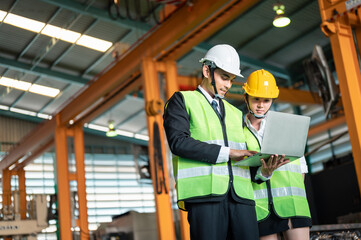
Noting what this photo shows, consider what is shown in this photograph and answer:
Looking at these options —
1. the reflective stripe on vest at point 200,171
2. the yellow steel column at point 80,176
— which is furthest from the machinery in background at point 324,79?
the yellow steel column at point 80,176

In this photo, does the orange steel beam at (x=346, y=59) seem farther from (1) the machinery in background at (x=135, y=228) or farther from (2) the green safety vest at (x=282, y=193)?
(1) the machinery in background at (x=135, y=228)

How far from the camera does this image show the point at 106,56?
1888 cm

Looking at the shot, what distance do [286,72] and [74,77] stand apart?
9661mm

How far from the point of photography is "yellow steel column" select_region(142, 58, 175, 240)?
12.0 m

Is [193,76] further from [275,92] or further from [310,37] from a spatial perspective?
[275,92]

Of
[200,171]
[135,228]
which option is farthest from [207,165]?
[135,228]

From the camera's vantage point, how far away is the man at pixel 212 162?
108 inches

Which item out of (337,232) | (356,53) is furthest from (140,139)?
(337,232)

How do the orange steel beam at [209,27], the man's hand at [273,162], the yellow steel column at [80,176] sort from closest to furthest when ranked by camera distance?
1. the man's hand at [273,162]
2. the orange steel beam at [209,27]
3. the yellow steel column at [80,176]

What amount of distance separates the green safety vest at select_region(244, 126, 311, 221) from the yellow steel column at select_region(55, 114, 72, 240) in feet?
48.8

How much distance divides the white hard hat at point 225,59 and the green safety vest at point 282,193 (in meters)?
0.72

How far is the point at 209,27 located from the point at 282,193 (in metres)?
8.19

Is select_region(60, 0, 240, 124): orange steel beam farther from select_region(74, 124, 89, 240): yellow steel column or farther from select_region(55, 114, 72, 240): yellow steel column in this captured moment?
select_region(74, 124, 89, 240): yellow steel column

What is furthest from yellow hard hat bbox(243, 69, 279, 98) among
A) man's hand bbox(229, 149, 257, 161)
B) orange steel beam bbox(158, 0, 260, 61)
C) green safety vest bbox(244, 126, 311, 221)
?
orange steel beam bbox(158, 0, 260, 61)
